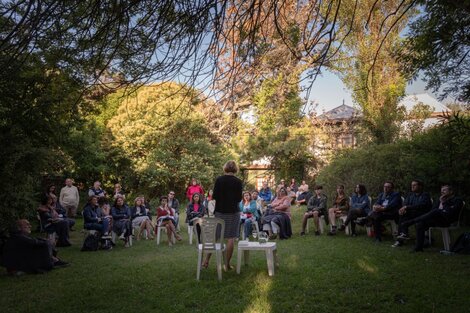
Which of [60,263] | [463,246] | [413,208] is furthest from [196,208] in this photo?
[463,246]

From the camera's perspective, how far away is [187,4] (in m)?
3.01

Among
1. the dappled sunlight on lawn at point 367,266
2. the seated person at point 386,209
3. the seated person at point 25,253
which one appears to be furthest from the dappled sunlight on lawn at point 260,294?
the seated person at point 386,209

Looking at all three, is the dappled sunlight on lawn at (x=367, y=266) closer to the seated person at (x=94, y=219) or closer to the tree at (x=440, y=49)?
the tree at (x=440, y=49)

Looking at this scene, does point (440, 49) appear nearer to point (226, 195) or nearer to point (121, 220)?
point (226, 195)

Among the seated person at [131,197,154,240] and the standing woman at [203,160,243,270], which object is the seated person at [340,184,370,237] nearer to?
the standing woman at [203,160,243,270]

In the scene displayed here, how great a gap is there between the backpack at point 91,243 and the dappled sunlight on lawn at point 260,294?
15.9 ft

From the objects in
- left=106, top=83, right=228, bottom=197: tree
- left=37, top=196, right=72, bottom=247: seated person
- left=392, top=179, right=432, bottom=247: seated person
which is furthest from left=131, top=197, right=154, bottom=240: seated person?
left=106, top=83, right=228, bottom=197: tree

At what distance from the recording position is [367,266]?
6.39 metres

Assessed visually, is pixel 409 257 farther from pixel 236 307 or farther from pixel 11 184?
pixel 11 184

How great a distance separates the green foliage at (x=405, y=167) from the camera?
895 centimetres

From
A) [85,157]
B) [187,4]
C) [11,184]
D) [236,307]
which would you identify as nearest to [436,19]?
[187,4]

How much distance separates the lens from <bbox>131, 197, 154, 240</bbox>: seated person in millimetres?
11359

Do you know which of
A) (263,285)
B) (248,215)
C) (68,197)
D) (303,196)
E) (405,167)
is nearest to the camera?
(263,285)

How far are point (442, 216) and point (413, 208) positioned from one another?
0.75 metres
